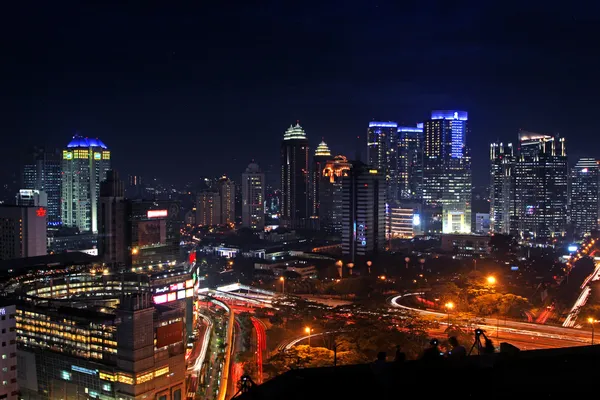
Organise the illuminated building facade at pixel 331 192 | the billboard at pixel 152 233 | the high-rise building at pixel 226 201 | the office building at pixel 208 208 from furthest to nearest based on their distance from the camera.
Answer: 1. the high-rise building at pixel 226 201
2. the office building at pixel 208 208
3. the illuminated building facade at pixel 331 192
4. the billboard at pixel 152 233

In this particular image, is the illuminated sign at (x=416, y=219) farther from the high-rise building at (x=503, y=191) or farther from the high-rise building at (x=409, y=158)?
the high-rise building at (x=409, y=158)

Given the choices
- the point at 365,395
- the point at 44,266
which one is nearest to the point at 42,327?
the point at 44,266

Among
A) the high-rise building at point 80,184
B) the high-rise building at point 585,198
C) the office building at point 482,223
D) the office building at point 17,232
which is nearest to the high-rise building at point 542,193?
the high-rise building at point 585,198

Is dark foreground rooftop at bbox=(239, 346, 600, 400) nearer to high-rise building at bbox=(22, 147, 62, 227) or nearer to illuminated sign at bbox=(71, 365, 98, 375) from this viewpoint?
illuminated sign at bbox=(71, 365, 98, 375)

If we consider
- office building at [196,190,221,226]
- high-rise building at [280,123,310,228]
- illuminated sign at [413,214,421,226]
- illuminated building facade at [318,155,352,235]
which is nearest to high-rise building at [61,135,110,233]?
A: office building at [196,190,221,226]

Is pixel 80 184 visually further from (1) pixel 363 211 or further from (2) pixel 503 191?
(2) pixel 503 191

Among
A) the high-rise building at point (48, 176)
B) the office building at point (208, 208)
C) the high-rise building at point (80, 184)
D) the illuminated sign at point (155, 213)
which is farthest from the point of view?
the office building at point (208, 208)
